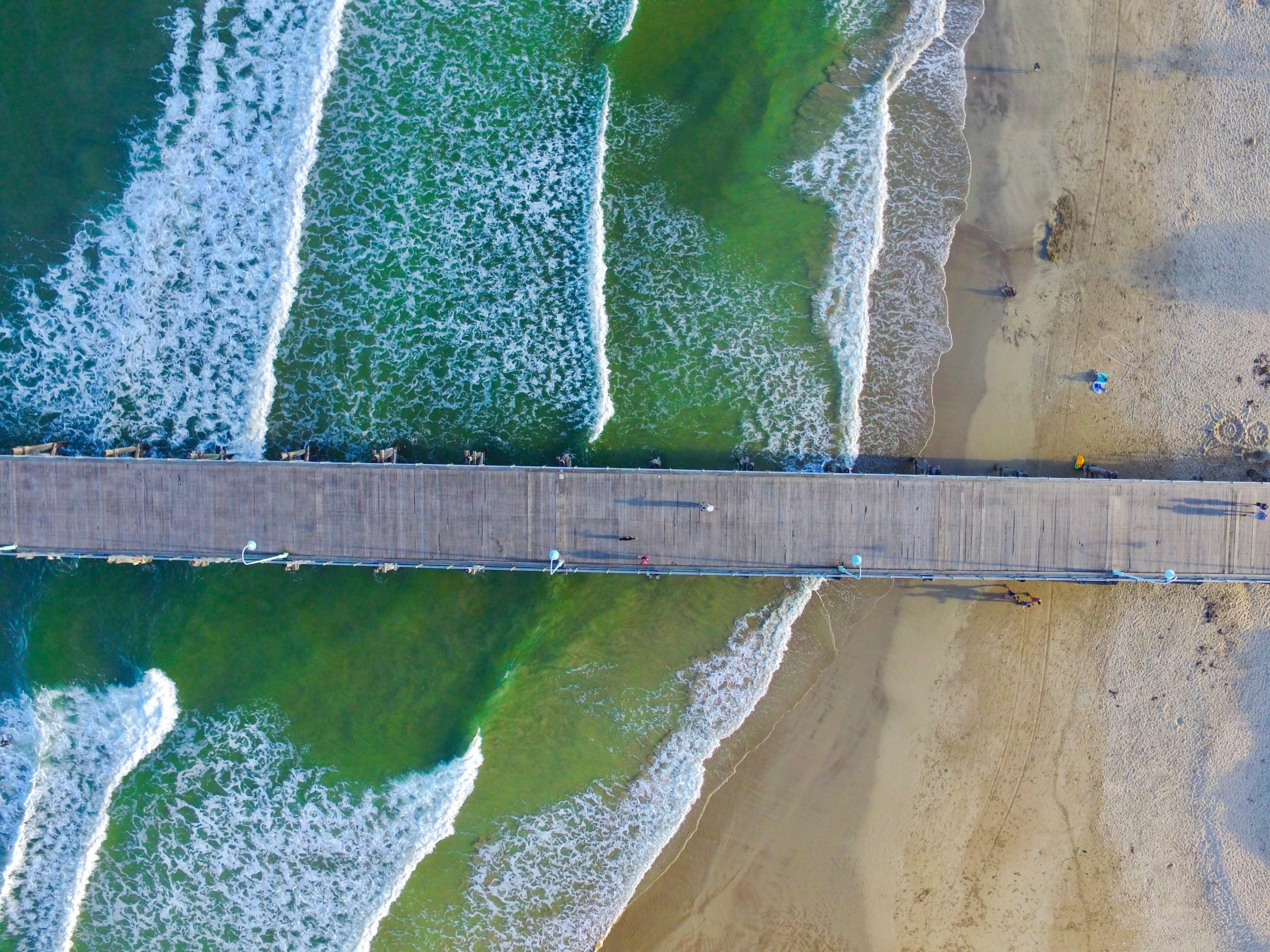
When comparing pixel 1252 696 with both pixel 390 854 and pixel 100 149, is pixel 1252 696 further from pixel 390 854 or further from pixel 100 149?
pixel 100 149

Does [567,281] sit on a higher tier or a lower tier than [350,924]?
higher

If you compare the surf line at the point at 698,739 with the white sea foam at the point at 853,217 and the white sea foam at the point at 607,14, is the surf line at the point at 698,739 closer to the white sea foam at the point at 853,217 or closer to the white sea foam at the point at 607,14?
the white sea foam at the point at 853,217

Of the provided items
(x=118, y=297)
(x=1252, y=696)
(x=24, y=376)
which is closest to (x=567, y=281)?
(x=118, y=297)

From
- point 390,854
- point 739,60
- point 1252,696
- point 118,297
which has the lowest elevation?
point 390,854

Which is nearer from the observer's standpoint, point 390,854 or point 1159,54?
point 390,854

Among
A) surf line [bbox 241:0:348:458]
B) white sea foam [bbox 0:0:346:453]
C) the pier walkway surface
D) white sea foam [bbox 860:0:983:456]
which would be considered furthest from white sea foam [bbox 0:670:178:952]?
white sea foam [bbox 860:0:983:456]

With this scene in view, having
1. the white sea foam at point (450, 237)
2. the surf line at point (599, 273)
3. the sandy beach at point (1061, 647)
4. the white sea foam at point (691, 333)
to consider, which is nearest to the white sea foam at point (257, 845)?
the sandy beach at point (1061, 647)
